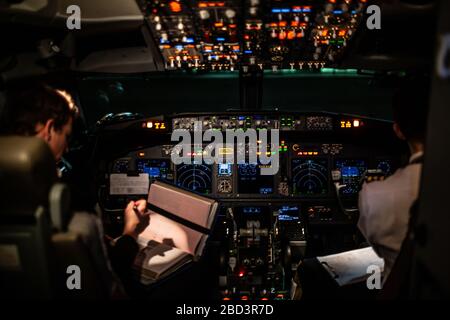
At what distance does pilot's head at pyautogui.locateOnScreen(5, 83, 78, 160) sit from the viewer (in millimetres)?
1397

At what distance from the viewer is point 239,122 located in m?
2.93

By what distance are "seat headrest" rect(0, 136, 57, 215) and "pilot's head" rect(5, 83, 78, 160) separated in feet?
0.75

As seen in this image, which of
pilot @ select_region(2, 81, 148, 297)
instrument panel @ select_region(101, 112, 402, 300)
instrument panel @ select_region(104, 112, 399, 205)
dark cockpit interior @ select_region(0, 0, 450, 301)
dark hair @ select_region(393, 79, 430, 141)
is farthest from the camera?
instrument panel @ select_region(104, 112, 399, 205)

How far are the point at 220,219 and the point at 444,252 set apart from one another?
7.29ft

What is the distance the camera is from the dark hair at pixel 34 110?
139 centimetres

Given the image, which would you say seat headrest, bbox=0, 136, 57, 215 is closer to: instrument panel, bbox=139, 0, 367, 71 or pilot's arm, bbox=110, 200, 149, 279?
pilot's arm, bbox=110, 200, 149, 279

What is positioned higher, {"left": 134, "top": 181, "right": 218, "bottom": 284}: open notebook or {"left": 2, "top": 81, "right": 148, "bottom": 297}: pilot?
{"left": 2, "top": 81, "right": 148, "bottom": 297}: pilot

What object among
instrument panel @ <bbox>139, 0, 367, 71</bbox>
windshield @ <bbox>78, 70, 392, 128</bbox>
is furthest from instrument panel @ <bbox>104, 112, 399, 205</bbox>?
windshield @ <bbox>78, 70, 392, 128</bbox>

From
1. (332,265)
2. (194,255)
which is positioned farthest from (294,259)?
(194,255)

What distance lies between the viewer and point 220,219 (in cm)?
313

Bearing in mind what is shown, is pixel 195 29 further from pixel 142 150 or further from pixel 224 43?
pixel 142 150

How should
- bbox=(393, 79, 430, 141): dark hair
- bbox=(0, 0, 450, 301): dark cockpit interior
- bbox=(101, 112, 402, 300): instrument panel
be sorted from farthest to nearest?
bbox=(101, 112, 402, 300): instrument panel → bbox=(0, 0, 450, 301): dark cockpit interior → bbox=(393, 79, 430, 141): dark hair

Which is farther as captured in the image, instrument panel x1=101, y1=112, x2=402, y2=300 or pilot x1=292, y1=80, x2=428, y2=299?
instrument panel x1=101, y1=112, x2=402, y2=300

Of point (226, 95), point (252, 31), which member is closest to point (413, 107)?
point (252, 31)
